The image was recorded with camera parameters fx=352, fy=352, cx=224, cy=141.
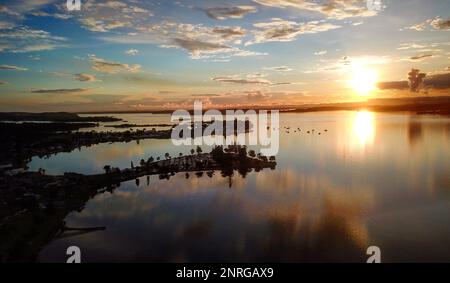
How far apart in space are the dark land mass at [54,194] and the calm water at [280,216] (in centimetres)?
54

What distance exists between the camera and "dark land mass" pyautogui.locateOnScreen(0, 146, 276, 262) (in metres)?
10.3

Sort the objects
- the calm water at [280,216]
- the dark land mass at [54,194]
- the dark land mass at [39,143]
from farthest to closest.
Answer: the dark land mass at [39,143] < the dark land mass at [54,194] < the calm water at [280,216]

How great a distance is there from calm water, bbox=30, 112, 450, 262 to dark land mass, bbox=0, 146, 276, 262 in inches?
21.1

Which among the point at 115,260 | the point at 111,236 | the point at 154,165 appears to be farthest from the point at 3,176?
the point at 115,260

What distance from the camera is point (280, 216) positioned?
1322cm

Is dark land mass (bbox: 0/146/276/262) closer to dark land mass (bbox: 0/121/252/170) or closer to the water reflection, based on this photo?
dark land mass (bbox: 0/121/252/170)

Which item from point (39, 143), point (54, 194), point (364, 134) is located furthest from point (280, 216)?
point (364, 134)

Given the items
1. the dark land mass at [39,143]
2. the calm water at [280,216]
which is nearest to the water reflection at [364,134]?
the calm water at [280,216]

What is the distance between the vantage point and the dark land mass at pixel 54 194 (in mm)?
10273

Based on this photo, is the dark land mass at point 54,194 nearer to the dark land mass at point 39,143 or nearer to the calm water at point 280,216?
the calm water at point 280,216

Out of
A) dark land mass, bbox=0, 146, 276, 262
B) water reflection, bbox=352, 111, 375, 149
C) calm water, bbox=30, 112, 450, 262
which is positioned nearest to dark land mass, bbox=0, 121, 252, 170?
calm water, bbox=30, 112, 450, 262
